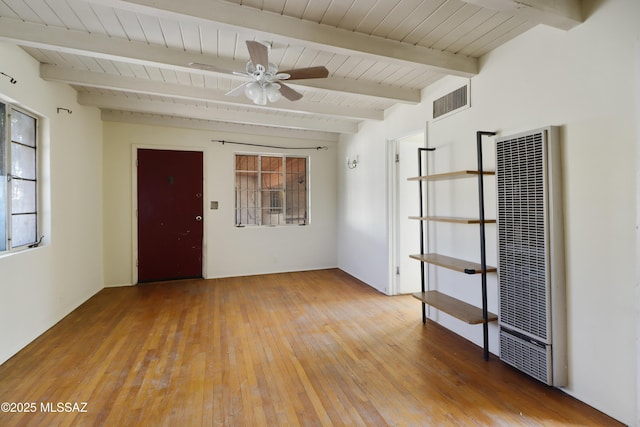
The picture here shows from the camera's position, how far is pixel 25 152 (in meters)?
2.80

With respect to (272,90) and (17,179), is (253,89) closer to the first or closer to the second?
(272,90)

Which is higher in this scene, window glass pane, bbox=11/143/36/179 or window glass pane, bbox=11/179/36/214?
window glass pane, bbox=11/143/36/179

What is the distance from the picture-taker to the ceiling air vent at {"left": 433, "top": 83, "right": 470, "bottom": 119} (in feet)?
9.19

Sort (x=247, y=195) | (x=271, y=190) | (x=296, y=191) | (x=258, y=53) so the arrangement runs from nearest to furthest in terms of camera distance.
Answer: (x=258, y=53)
(x=247, y=195)
(x=271, y=190)
(x=296, y=191)

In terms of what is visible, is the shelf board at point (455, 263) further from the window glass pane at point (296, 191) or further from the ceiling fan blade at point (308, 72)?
the window glass pane at point (296, 191)

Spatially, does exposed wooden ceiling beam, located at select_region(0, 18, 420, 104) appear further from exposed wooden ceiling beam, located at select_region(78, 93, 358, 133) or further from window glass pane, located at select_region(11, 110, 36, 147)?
exposed wooden ceiling beam, located at select_region(78, 93, 358, 133)

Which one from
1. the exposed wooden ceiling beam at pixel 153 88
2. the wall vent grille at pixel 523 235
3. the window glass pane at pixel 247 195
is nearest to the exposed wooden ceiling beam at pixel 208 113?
the exposed wooden ceiling beam at pixel 153 88

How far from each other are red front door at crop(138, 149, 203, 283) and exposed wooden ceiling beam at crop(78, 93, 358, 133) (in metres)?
0.94

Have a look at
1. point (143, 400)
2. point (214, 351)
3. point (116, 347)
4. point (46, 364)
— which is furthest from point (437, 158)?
point (46, 364)

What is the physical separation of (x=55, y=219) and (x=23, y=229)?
397mm

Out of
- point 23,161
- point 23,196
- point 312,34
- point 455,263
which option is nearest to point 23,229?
point 23,196

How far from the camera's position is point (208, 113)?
4137mm

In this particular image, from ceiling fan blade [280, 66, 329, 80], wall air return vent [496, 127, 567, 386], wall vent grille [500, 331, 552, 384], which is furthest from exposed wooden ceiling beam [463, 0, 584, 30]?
wall vent grille [500, 331, 552, 384]

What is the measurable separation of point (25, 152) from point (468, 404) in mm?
4205
